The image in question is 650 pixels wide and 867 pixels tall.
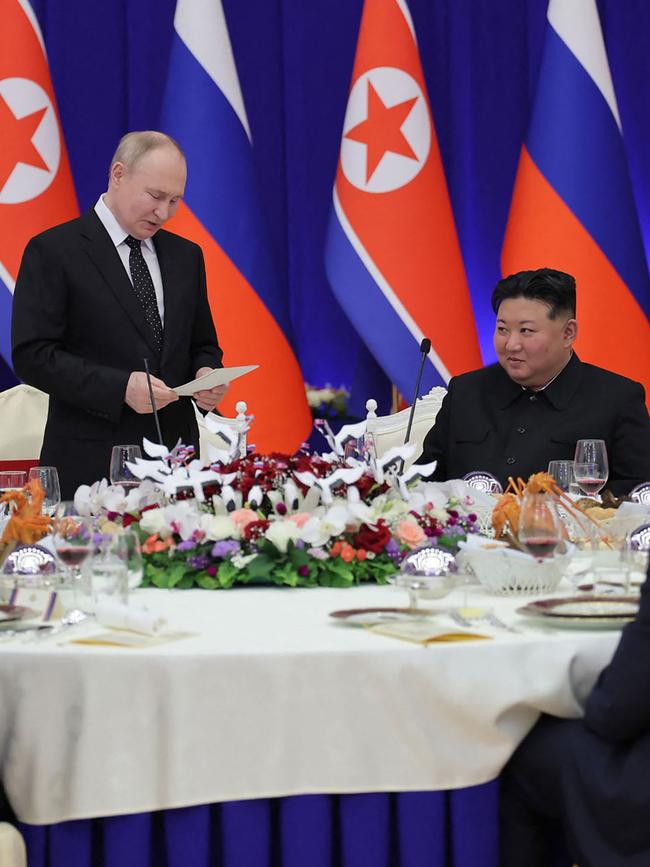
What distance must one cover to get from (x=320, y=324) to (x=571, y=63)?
1606mm

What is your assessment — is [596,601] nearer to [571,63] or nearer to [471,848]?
[471,848]

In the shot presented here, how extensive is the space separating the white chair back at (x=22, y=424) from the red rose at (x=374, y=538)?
2.49 metres

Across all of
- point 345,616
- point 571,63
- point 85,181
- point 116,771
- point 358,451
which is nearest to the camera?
point 116,771

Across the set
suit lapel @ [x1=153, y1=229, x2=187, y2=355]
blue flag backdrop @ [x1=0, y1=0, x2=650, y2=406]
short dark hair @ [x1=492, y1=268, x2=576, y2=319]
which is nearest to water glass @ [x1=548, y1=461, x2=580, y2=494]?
short dark hair @ [x1=492, y1=268, x2=576, y2=319]

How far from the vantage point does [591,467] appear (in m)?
2.60

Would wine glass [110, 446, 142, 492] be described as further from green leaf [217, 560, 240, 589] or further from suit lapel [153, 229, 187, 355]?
suit lapel [153, 229, 187, 355]

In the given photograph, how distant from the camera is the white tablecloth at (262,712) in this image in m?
1.60

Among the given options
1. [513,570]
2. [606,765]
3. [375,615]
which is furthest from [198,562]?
[606,765]

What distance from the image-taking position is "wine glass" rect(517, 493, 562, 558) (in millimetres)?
1876

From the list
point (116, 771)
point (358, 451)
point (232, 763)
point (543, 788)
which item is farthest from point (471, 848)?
point (358, 451)

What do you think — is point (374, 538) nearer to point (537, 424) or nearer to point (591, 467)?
point (591, 467)

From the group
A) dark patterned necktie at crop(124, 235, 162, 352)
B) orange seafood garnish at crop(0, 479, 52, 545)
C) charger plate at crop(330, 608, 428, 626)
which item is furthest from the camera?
dark patterned necktie at crop(124, 235, 162, 352)

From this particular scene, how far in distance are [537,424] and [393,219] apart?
206 cm

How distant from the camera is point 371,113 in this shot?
5.10m
